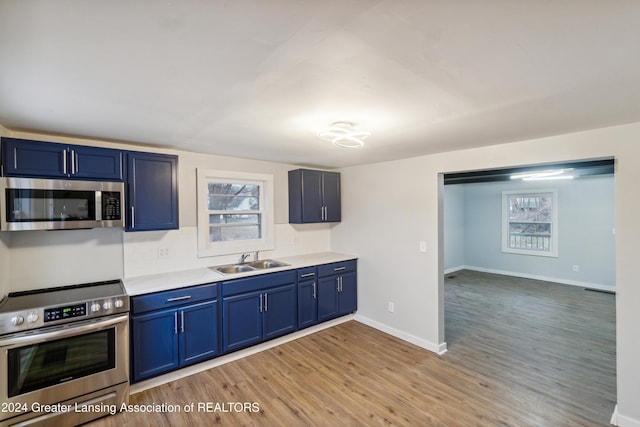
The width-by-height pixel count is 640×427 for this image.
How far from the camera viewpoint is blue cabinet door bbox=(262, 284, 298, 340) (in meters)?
3.36

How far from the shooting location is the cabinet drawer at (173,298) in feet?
8.31

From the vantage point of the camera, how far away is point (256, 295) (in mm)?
3264

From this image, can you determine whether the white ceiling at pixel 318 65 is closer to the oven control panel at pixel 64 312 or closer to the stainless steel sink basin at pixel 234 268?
the oven control panel at pixel 64 312

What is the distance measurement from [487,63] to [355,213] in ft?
10.3

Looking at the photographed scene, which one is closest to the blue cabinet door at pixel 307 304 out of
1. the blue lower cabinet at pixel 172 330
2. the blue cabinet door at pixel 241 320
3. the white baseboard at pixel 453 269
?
the blue cabinet door at pixel 241 320

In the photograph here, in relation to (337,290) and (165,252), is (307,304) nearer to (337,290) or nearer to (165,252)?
(337,290)

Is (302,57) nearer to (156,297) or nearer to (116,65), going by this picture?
(116,65)

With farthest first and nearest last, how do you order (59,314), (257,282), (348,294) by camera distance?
(348,294), (257,282), (59,314)

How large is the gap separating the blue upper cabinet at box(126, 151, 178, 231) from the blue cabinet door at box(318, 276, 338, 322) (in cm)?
197

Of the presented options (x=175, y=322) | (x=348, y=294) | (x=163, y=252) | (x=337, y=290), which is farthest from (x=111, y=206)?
(x=348, y=294)

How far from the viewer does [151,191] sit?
113 inches

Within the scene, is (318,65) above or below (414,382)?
above

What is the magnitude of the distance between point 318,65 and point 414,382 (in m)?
2.85

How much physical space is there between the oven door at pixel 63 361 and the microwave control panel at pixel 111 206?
0.86 m
